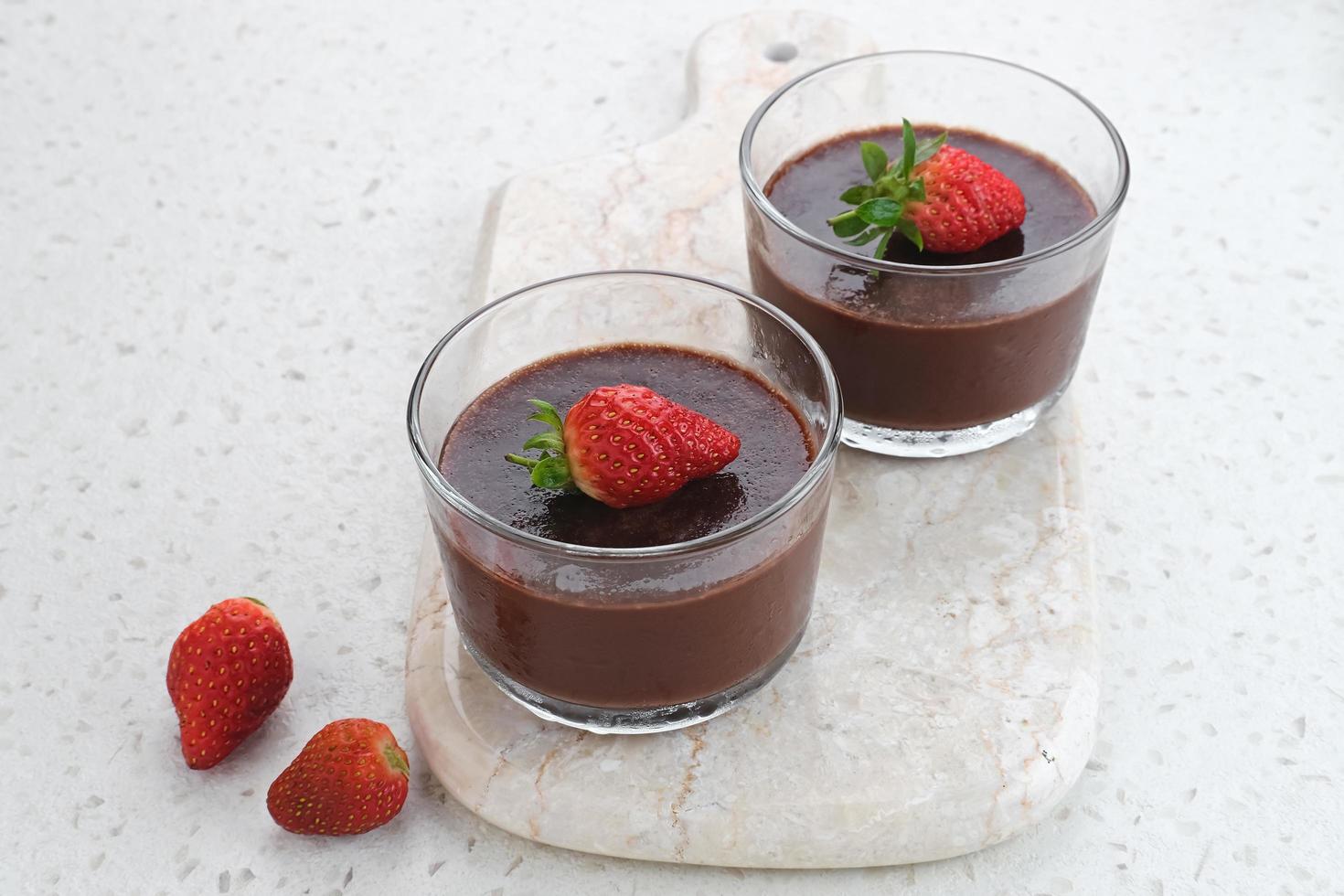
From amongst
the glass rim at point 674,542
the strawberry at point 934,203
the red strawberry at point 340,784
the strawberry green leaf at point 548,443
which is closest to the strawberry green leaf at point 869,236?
the strawberry at point 934,203

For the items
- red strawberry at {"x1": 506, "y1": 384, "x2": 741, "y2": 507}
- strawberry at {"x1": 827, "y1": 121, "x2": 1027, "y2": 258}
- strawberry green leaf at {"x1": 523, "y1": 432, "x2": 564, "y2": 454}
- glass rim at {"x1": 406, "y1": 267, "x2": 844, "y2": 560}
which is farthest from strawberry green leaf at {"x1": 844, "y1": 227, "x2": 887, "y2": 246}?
strawberry green leaf at {"x1": 523, "y1": 432, "x2": 564, "y2": 454}

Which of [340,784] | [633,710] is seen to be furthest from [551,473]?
[340,784]

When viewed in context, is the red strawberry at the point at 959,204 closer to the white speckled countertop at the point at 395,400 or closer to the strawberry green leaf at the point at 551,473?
the white speckled countertop at the point at 395,400

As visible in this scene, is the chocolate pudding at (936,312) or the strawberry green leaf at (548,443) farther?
the chocolate pudding at (936,312)

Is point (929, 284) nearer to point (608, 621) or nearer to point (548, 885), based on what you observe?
point (608, 621)

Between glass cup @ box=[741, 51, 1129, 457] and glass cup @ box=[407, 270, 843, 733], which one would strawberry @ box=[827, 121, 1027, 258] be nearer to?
glass cup @ box=[741, 51, 1129, 457]

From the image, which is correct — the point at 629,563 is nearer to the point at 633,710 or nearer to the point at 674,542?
the point at 674,542

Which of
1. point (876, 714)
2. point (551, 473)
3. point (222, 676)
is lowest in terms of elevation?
point (876, 714)
